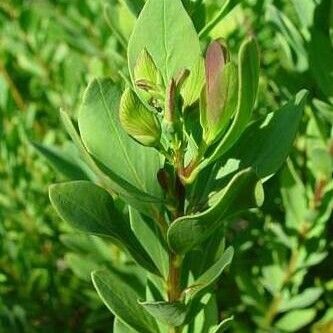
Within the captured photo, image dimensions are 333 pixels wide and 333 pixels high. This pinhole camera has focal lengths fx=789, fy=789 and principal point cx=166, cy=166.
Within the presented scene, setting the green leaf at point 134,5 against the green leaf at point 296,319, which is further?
the green leaf at point 296,319

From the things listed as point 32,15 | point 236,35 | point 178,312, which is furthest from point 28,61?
point 178,312

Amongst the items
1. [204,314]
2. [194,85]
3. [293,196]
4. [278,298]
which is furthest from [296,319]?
[194,85]

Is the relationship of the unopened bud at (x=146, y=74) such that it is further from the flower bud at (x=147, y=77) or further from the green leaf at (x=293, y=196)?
the green leaf at (x=293, y=196)

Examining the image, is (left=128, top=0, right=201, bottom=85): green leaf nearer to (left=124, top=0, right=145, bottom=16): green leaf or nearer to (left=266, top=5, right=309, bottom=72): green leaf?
(left=124, top=0, right=145, bottom=16): green leaf

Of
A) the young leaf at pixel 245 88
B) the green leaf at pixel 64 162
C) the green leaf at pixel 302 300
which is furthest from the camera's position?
the green leaf at pixel 302 300

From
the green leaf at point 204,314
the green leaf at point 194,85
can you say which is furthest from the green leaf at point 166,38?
the green leaf at point 204,314

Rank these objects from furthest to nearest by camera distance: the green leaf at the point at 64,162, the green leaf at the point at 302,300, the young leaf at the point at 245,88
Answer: the green leaf at the point at 302,300 < the green leaf at the point at 64,162 < the young leaf at the point at 245,88

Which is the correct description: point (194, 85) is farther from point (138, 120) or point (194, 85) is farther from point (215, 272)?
point (215, 272)

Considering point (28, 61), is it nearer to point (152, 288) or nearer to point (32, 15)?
point (32, 15)
